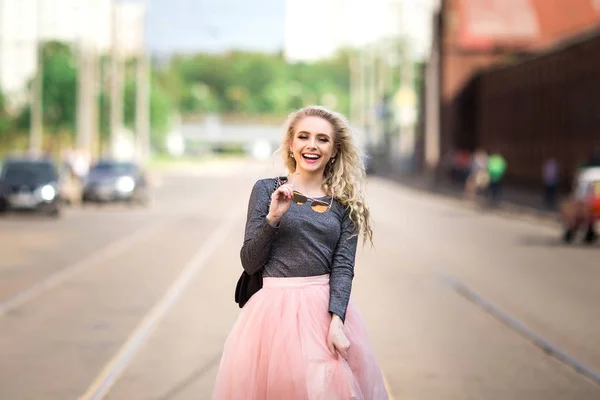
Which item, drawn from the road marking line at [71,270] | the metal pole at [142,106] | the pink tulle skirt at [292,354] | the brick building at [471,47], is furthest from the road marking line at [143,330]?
the metal pole at [142,106]

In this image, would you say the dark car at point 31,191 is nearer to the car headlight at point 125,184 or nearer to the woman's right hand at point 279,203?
the car headlight at point 125,184

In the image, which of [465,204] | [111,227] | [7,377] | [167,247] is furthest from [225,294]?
[465,204]

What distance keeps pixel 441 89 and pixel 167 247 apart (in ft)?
177

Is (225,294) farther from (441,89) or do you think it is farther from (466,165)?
(441,89)

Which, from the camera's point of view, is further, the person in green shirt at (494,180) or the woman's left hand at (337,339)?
Result: the person in green shirt at (494,180)

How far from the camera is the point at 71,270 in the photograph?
61.3ft

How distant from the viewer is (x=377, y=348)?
35.9 feet

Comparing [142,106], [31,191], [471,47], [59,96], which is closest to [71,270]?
[31,191]

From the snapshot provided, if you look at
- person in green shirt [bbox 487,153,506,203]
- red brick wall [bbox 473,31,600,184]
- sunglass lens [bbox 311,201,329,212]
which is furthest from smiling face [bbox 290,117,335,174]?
red brick wall [bbox 473,31,600,184]

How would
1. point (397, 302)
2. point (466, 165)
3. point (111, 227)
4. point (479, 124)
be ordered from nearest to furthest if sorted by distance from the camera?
1. point (397, 302)
2. point (111, 227)
3. point (466, 165)
4. point (479, 124)

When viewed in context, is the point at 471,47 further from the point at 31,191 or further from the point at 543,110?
the point at 31,191

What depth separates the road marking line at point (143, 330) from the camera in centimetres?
910

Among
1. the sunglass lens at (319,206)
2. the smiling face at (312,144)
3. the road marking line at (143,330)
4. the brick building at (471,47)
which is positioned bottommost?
the road marking line at (143,330)

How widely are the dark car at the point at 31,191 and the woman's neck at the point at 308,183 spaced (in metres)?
29.4
